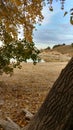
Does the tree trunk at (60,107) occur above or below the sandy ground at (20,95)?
below

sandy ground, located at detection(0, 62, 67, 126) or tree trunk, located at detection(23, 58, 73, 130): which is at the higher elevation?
sandy ground, located at detection(0, 62, 67, 126)

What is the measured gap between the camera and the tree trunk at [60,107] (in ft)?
16.8

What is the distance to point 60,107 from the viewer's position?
5.21 metres

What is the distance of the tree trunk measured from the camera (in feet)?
16.8

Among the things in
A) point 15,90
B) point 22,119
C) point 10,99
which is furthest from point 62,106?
point 15,90

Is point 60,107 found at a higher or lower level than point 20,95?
lower

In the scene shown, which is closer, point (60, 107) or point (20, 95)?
point (60, 107)

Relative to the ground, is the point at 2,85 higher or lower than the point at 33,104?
higher

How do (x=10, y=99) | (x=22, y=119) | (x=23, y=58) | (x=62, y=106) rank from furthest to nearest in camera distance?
(x=23, y=58), (x=10, y=99), (x=22, y=119), (x=62, y=106)

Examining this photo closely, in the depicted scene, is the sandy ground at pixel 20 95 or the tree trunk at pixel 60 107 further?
the sandy ground at pixel 20 95

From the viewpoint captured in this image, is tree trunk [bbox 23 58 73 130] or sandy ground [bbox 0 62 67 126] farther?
sandy ground [bbox 0 62 67 126]

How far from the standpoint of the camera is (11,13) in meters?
14.8

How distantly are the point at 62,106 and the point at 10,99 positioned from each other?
294 inches

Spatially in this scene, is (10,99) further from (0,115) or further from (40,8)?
(40,8)
